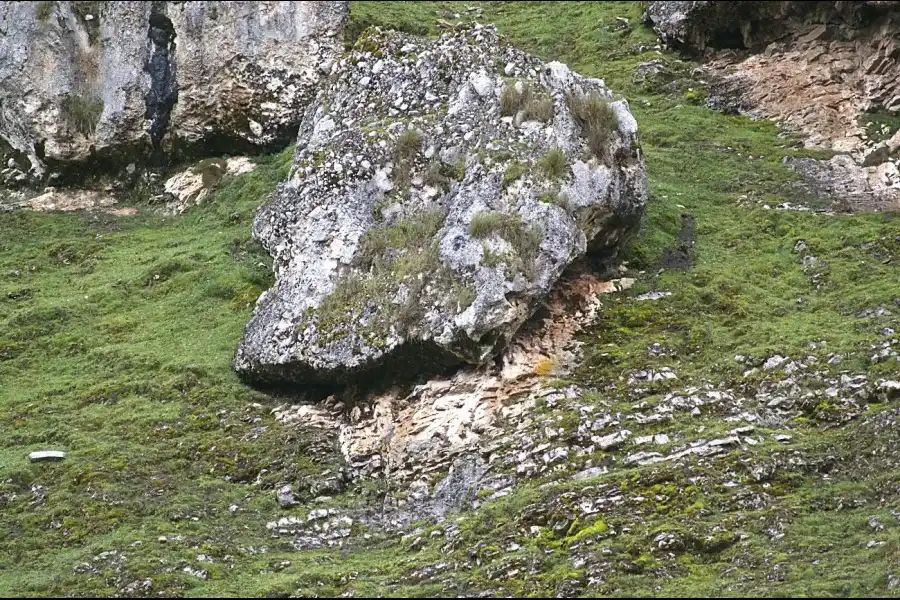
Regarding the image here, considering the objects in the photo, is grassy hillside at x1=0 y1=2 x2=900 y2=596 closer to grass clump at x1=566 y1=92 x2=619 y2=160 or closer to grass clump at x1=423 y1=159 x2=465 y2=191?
grass clump at x1=566 y1=92 x2=619 y2=160

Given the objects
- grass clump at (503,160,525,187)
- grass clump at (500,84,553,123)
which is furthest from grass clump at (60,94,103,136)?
grass clump at (503,160,525,187)

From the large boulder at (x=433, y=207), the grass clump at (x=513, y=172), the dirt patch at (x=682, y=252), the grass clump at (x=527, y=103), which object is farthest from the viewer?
the dirt patch at (x=682, y=252)

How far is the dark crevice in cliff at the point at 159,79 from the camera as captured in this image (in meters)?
30.9

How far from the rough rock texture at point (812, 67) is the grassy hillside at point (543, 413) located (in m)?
0.99

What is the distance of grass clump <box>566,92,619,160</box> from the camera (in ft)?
70.7

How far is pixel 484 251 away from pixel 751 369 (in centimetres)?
514

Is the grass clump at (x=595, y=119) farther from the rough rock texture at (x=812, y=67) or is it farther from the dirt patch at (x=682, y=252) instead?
the rough rock texture at (x=812, y=67)

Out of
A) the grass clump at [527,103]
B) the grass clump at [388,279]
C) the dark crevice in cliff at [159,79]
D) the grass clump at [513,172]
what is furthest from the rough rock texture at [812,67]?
the dark crevice in cliff at [159,79]

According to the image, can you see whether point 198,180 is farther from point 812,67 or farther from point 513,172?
point 812,67

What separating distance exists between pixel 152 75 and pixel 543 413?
60.2ft

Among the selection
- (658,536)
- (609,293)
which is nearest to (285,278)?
(609,293)

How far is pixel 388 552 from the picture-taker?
53.5 feet

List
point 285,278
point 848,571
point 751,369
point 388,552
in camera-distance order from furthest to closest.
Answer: point 285,278
point 751,369
point 388,552
point 848,571

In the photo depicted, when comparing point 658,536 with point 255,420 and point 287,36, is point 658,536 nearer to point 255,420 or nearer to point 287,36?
point 255,420
